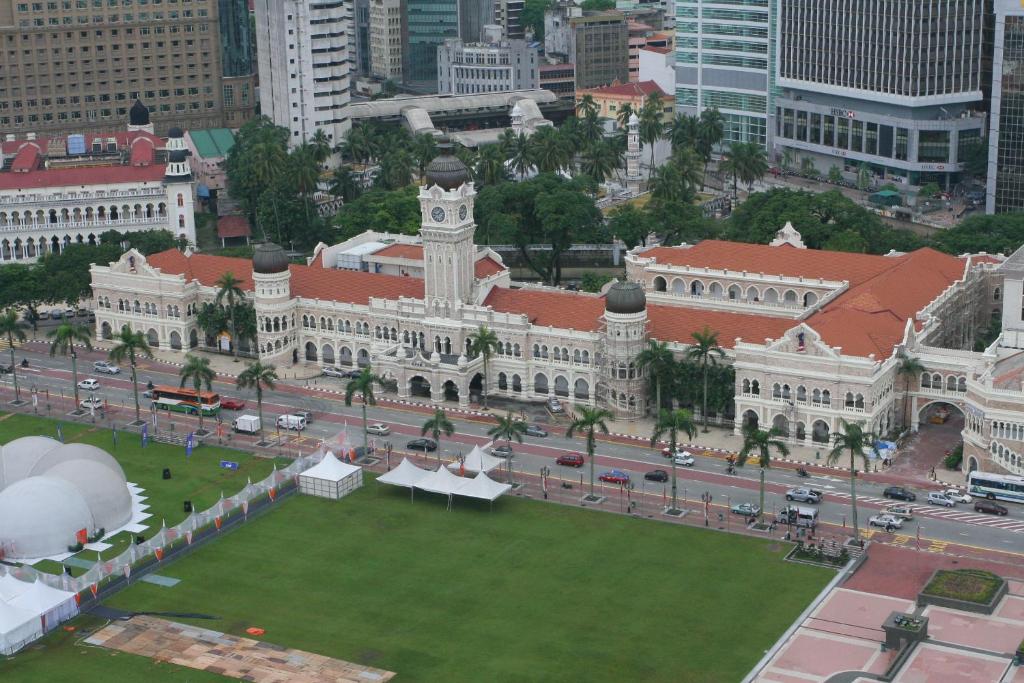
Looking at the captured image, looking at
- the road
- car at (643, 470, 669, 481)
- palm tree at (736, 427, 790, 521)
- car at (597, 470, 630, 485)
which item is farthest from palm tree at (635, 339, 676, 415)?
palm tree at (736, 427, 790, 521)

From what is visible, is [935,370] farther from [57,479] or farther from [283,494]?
[57,479]

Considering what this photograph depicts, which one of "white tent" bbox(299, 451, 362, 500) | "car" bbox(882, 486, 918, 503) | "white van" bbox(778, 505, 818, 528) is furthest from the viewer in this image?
"white tent" bbox(299, 451, 362, 500)

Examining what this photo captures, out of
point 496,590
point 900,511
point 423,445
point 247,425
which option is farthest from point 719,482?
point 247,425

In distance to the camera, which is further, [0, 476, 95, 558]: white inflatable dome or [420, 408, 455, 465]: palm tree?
[420, 408, 455, 465]: palm tree

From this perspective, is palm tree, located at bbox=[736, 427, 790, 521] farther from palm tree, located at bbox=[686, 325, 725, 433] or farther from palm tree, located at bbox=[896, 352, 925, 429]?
palm tree, located at bbox=[896, 352, 925, 429]

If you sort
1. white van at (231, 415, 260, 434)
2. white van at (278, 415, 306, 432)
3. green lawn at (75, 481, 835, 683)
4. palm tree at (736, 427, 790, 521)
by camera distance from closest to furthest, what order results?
green lawn at (75, 481, 835, 683), palm tree at (736, 427, 790, 521), white van at (231, 415, 260, 434), white van at (278, 415, 306, 432)

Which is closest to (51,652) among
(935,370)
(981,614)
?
(981,614)

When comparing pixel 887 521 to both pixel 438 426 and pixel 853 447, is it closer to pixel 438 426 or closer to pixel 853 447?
pixel 853 447
